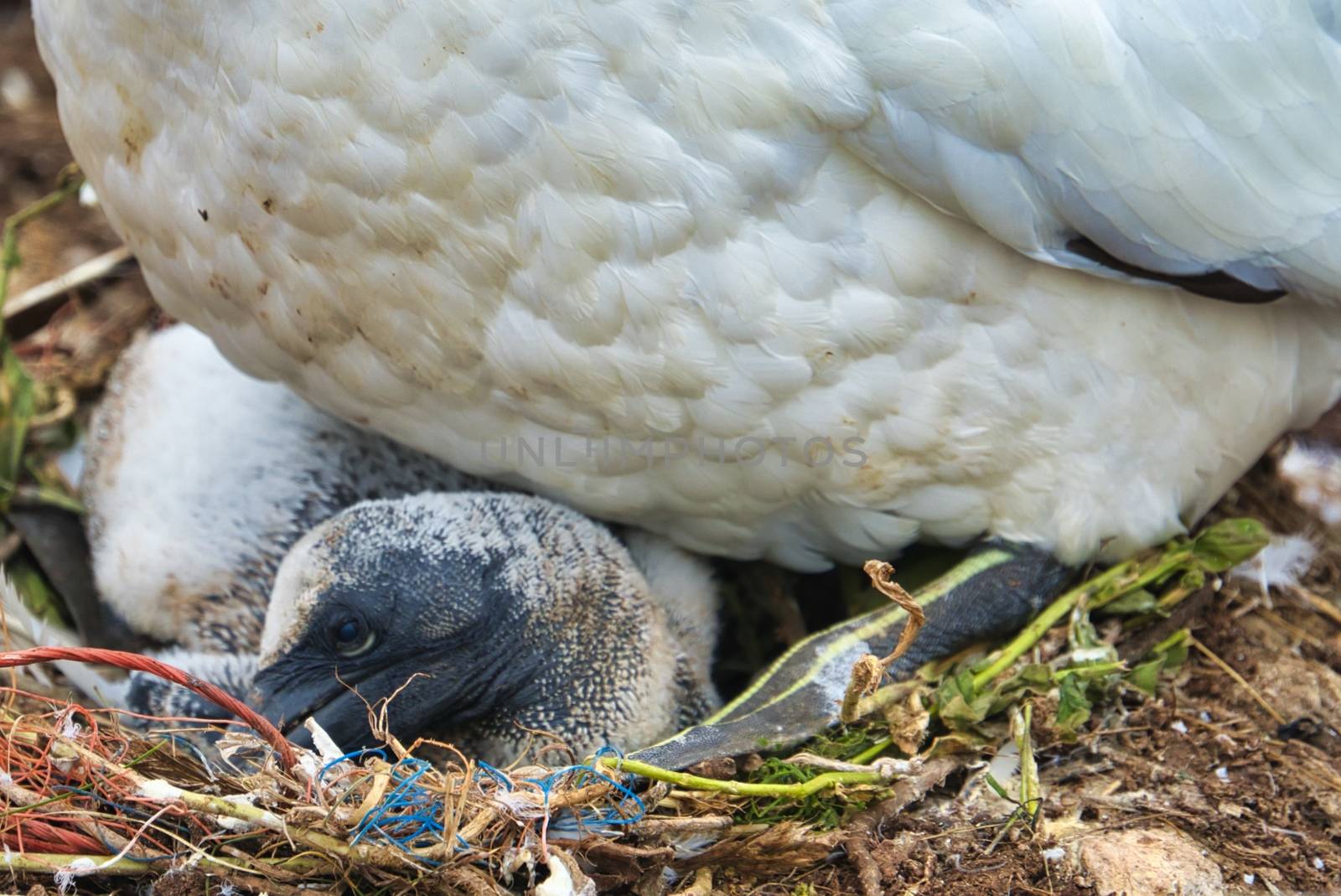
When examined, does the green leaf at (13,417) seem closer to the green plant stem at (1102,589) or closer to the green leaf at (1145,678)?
the green plant stem at (1102,589)

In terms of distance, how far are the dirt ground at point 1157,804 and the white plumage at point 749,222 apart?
1.39 feet

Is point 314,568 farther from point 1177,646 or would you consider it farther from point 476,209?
point 1177,646

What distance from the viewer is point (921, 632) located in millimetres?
2793

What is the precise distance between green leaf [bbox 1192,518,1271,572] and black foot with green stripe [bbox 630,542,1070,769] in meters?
0.34

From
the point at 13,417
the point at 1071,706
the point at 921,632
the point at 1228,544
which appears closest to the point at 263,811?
the point at 921,632

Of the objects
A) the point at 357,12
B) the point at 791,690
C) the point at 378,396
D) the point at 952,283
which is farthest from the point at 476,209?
the point at 791,690

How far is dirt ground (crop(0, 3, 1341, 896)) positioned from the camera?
2.25 metres

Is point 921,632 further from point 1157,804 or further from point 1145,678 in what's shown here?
point 1157,804

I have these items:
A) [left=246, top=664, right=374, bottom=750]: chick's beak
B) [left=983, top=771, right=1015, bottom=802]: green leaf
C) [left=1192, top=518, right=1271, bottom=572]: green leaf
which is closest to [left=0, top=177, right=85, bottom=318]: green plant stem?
[left=246, top=664, right=374, bottom=750]: chick's beak

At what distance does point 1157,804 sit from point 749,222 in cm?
130

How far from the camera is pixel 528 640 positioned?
2.86m

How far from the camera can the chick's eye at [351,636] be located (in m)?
2.71

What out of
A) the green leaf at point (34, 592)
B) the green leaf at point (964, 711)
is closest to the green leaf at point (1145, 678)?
the green leaf at point (964, 711)

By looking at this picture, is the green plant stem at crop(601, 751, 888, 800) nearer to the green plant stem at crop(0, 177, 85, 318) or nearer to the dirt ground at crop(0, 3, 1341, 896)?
the dirt ground at crop(0, 3, 1341, 896)
